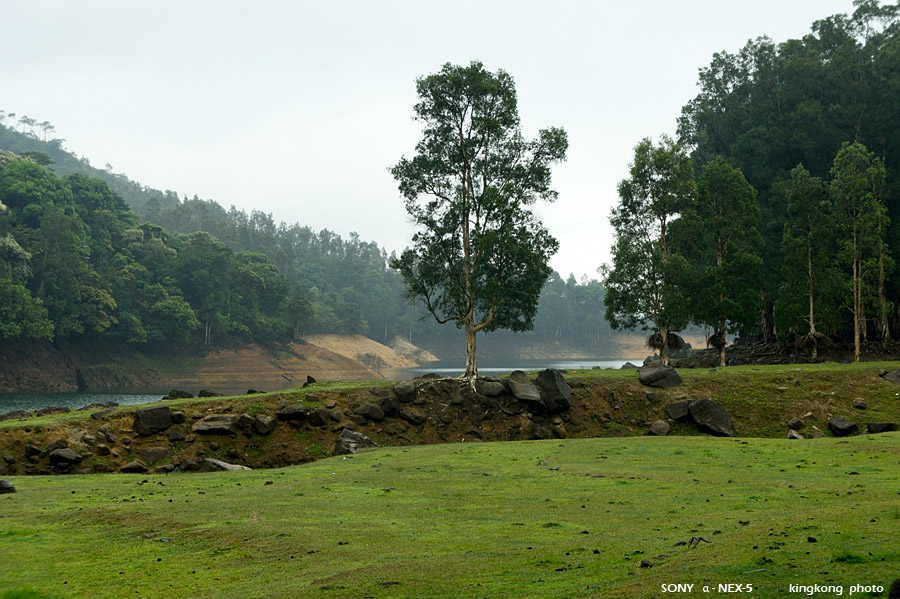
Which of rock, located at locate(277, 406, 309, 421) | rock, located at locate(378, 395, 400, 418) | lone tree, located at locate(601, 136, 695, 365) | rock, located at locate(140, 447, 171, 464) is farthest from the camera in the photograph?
lone tree, located at locate(601, 136, 695, 365)

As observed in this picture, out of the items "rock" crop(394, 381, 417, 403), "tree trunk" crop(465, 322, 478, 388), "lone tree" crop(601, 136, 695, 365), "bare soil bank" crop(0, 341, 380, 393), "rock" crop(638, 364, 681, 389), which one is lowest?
"bare soil bank" crop(0, 341, 380, 393)

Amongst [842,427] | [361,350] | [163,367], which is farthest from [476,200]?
[361,350]

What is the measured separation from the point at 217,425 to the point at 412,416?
8.64m

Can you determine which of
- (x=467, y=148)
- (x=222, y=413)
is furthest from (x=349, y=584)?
(x=467, y=148)

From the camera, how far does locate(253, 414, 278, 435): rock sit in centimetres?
2780

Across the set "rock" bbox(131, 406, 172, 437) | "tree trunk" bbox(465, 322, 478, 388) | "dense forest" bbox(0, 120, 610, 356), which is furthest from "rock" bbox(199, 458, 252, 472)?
"dense forest" bbox(0, 120, 610, 356)

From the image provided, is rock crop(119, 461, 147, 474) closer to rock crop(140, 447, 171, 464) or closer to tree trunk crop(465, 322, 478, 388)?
rock crop(140, 447, 171, 464)

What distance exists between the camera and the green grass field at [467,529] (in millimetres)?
7902

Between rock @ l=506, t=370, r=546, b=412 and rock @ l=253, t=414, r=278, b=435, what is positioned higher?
rock @ l=506, t=370, r=546, b=412

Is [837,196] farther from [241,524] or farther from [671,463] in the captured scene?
[241,524]

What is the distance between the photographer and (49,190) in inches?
3536

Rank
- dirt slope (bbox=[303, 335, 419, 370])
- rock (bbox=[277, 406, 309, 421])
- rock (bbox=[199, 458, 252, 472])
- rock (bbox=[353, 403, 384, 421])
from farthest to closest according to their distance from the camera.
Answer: dirt slope (bbox=[303, 335, 419, 370]) < rock (bbox=[353, 403, 384, 421]) < rock (bbox=[277, 406, 309, 421]) < rock (bbox=[199, 458, 252, 472])

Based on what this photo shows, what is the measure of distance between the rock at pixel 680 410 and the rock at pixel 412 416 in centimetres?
1150

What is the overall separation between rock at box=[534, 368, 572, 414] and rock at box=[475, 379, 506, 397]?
1826 mm
